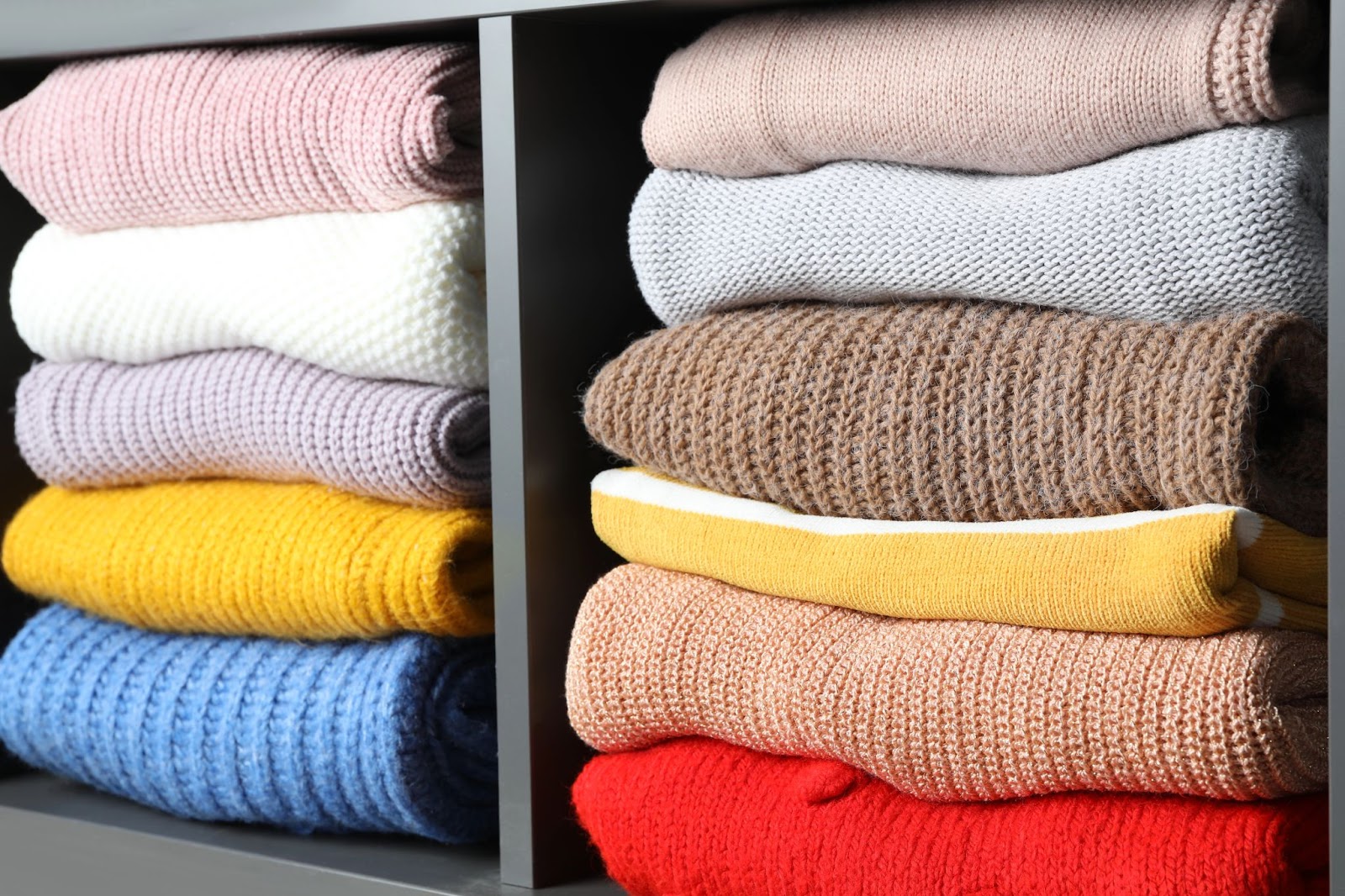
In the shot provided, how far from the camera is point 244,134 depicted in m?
0.86

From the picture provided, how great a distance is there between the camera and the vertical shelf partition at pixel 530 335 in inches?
31.1

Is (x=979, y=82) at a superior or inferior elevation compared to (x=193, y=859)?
superior

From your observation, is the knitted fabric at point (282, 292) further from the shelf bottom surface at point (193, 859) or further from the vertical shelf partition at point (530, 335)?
the shelf bottom surface at point (193, 859)

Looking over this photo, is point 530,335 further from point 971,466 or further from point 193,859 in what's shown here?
point 193,859

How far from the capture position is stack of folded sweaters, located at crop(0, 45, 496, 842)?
32.6 inches

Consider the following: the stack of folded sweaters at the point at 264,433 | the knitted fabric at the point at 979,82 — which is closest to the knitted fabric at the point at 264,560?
the stack of folded sweaters at the point at 264,433

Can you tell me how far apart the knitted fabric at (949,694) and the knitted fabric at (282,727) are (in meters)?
0.10

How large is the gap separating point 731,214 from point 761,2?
0.33 ft

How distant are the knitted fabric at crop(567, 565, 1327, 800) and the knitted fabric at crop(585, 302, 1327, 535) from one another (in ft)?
0.17

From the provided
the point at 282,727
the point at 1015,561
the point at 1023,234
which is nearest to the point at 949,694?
the point at 1015,561

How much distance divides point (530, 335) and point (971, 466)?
9.3 inches

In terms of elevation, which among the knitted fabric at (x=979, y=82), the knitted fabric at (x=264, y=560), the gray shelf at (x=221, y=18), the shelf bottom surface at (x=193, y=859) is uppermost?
the gray shelf at (x=221, y=18)

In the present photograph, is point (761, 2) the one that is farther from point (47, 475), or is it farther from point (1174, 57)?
point (47, 475)

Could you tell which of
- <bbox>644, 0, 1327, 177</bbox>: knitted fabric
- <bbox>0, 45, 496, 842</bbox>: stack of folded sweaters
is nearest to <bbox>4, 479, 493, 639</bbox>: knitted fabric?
<bbox>0, 45, 496, 842</bbox>: stack of folded sweaters
